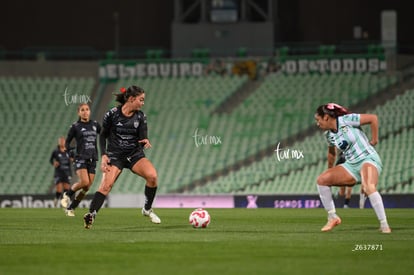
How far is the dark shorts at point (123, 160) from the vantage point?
18.6 metres

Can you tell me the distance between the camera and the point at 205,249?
1419 centimetres

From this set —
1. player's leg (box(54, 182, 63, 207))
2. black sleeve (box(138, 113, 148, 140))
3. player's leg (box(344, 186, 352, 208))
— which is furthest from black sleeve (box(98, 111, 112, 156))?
player's leg (box(54, 182, 63, 207))

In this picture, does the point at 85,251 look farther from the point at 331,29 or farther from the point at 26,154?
the point at 331,29

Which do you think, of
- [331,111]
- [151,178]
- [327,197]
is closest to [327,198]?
[327,197]

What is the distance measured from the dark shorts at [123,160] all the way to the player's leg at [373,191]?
14.3ft

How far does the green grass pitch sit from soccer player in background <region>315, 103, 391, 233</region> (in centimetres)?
75

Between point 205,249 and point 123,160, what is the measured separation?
16.1 ft

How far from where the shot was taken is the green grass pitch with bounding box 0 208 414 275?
11992mm

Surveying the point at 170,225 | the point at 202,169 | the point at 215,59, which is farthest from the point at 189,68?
the point at 170,225

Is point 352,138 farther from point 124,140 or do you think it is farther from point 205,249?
point 124,140

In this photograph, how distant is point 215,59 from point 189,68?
1173mm

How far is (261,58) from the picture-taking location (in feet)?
141

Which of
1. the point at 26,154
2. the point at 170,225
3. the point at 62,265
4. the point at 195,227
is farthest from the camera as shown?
the point at 26,154

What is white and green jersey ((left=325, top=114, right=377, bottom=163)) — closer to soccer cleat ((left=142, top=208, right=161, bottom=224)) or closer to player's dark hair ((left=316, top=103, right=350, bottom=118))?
player's dark hair ((left=316, top=103, right=350, bottom=118))
